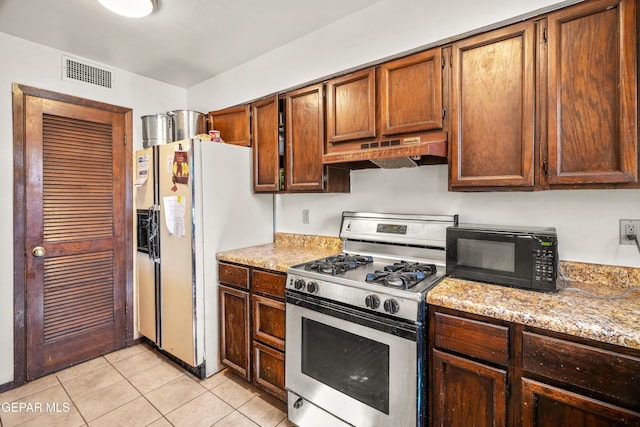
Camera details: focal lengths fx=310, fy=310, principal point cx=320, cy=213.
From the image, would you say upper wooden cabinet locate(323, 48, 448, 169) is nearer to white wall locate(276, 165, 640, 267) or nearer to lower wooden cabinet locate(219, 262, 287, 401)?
white wall locate(276, 165, 640, 267)

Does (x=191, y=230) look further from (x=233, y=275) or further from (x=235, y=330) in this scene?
(x=235, y=330)

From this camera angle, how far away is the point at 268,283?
2014 millimetres

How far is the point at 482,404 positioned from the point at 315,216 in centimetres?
171

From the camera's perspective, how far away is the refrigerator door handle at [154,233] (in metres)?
2.54

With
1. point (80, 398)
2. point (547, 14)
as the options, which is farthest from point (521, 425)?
point (80, 398)

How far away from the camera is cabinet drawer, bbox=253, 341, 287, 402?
6.44ft

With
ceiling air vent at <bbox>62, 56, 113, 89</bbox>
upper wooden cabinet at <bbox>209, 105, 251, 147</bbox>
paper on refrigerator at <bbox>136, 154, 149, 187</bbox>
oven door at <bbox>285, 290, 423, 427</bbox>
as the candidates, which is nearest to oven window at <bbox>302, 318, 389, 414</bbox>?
oven door at <bbox>285, 290, 423, 427</bbox>

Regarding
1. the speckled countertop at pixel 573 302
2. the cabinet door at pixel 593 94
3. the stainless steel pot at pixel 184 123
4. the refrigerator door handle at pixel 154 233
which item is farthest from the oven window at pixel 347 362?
the stainless steel pot at pixel 184 123

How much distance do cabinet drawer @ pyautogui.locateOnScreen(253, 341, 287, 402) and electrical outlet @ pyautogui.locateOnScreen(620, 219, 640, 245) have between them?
1903 mm

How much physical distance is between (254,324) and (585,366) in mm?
1725

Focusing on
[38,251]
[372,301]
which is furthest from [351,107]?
[38,251]

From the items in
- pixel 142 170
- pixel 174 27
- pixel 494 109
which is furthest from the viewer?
pixel 142 170

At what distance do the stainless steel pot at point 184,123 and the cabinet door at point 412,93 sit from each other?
5.84 feet

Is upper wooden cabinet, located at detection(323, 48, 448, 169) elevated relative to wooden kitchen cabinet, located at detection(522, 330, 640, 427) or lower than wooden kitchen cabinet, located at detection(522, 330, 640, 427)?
elevated
